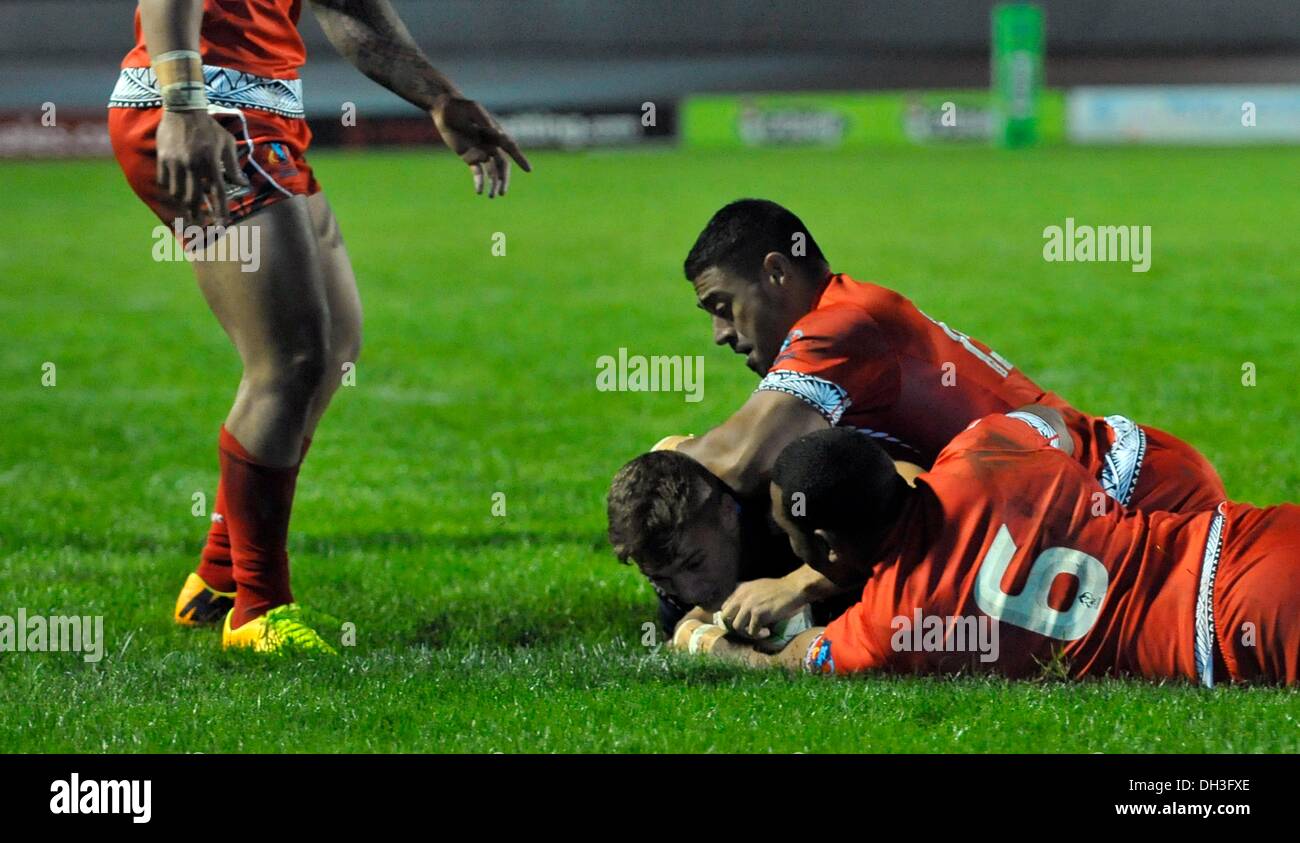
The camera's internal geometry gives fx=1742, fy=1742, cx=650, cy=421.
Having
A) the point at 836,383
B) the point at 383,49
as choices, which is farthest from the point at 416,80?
the point at 836,383

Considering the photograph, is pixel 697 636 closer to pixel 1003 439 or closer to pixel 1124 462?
pixel 1003 439

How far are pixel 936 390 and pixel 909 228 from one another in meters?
14.0

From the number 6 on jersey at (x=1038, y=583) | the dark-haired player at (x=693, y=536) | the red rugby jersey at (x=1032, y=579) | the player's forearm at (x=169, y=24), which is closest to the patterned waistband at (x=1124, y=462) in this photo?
the red rugby jersey at (x=1032, y=579)

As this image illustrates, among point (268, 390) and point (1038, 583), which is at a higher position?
point (268, 390)

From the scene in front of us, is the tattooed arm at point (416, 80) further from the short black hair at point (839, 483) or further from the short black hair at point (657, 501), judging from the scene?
the short black hair at point (839, 483)

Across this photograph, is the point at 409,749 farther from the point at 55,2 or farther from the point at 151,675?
the point at 55,2

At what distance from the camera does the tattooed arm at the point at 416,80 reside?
5418 mm

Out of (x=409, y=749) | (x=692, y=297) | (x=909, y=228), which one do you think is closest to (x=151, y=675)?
(x=409, y=749)

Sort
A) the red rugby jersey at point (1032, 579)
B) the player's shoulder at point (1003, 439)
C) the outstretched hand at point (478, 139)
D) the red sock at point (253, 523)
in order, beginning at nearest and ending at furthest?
the red rugby jersey at point (1032, 579) < the player's shoulder at point (1003, 439) < the red sock at point (253, 523) < the outstretched hand at point (478, 139)

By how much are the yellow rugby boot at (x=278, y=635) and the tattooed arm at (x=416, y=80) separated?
1467mm

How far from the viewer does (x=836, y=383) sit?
481cm

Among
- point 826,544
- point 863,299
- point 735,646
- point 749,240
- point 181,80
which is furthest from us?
point 749,240

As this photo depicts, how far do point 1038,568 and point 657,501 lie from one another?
3.41 ft
